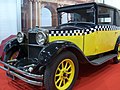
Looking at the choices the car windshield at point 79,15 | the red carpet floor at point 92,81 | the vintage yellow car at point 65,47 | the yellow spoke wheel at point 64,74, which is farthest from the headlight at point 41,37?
the car windshield at point 79,15

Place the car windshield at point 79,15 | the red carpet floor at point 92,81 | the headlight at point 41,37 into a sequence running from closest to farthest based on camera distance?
the headlight at point 41,37, the red carpet floor at point 92,81, the car windshield at point 79,15

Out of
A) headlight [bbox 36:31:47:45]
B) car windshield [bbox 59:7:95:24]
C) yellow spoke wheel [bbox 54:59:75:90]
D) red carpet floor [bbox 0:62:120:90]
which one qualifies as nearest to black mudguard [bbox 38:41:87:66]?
yellow spoke wheel [bbox 54:59:75:90]

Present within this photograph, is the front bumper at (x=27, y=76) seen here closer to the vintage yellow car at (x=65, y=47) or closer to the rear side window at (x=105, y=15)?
the vintage yellow car at (x=65, y=47)

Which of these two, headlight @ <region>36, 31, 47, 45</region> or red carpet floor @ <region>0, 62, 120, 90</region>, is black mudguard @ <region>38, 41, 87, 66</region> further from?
red carpet floor @ <region>0, 62, 120, 90</region>

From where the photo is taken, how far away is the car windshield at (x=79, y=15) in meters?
3.33

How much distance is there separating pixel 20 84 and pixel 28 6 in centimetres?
306

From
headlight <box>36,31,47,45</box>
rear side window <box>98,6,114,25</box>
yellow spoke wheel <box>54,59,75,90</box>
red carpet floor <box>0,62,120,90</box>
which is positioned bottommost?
red carpet floor <box>0,62,120,90</box>

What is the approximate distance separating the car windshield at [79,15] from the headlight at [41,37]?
116 centimetres

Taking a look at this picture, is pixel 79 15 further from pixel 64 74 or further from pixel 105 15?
pixel 64 74

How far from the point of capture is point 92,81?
2984 millimetres

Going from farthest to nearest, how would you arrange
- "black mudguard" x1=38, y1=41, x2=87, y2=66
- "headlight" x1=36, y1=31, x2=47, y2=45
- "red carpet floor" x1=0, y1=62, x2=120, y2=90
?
"red carpet floor" x1=0, y1=62, x2=120, y2=90 < "headlight" x1=36, y1=31, x2=47, y2=45 < "black mudguard" x1=38, y1=41, x2=87, y2=66

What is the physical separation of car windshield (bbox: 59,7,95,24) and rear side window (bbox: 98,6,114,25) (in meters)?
0.18

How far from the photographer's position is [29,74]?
7.26ft

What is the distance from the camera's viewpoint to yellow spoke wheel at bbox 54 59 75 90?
7.78 feet
